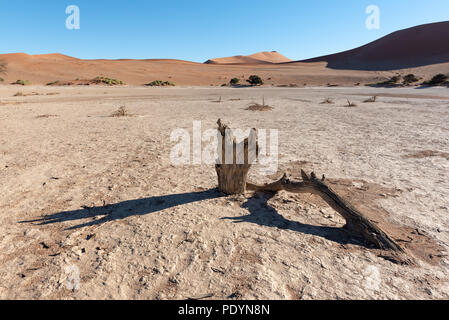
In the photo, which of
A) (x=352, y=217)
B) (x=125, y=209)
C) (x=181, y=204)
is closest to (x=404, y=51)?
(x=352, y=217)

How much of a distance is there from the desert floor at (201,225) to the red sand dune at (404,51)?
54039 mm

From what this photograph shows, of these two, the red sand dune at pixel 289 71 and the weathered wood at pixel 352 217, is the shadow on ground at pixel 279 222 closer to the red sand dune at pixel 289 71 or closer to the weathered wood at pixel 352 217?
the weathered wood at pixel 352 217

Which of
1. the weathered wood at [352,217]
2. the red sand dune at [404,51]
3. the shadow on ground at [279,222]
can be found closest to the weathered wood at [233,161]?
the shadow on ground at [279,222]

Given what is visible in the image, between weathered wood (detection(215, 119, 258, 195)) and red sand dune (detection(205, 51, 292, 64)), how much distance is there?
365ft

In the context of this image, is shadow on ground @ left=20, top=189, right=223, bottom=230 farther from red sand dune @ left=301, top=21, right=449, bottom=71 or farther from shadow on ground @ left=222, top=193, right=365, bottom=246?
red sand dune @ left=301, top=21, right=449, bottom=71

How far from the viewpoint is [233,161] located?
3463mm

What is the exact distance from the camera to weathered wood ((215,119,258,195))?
342cm

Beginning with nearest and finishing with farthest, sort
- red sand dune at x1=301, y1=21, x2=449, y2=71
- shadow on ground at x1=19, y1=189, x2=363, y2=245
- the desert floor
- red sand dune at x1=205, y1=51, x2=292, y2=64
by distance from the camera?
the desert floor < shadow on ground at x1=19, y1=189, x2=363, y2=245 < red sand dune at x1=301, y1=21, x2=449, y2=71 < red sand dune at x1=205, y1=51, x2=292, y2=64

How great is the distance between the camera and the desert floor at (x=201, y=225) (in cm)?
212

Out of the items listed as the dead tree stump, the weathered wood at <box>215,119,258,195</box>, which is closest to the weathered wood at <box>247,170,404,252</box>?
the dead tree stump

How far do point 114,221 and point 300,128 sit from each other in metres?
6.38

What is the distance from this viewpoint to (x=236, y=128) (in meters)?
8.19

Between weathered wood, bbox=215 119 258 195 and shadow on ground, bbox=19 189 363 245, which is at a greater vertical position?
weathered wood, bbox=215 119 258 195
